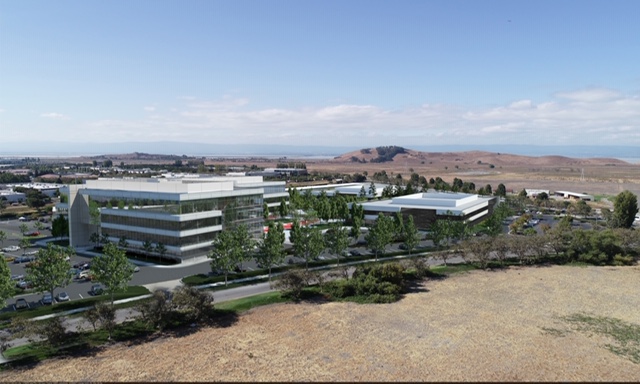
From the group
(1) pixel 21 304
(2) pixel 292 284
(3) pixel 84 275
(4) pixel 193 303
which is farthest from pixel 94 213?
(2) pixel 292 284

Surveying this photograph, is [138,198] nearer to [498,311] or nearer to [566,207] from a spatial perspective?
[498,311]

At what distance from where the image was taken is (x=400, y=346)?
85.4 ft

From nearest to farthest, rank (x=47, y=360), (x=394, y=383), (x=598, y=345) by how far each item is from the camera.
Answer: (x=394, y=383)
(x=47, y=360)
(x=598, y=345)

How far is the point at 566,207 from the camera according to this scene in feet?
318

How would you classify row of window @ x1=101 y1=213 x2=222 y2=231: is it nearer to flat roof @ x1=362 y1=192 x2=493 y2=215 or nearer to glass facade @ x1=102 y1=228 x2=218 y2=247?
glass facade @ x1=102 y1=228 x2=218 y2=247

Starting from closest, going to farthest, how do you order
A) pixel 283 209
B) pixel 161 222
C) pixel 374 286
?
1. pixel 374 286
2. pixel 161 222
3. pixel 283 209

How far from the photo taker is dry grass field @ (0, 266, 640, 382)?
892 inches

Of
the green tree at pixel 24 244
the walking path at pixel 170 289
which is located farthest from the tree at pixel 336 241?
the green tree at pixel 24 244

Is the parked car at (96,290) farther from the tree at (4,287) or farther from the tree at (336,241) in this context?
the tree at (336,241)

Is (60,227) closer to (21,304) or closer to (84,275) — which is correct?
(84,275)

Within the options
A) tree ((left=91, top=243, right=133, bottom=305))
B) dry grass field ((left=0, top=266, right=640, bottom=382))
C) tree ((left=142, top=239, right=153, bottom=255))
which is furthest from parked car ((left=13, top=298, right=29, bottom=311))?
tree ((left=142, top=239, right=153, bottom=255))

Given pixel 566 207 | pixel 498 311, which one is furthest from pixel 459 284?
pixel 566 207

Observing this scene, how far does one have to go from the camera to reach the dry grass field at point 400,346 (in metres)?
22.7

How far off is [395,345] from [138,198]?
3597cm
